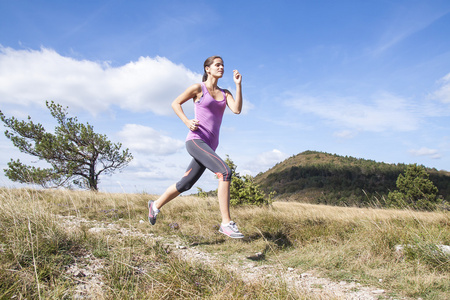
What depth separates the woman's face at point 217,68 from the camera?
13.8ft

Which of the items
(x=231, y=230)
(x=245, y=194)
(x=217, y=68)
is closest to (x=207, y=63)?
(x=217, y=68)

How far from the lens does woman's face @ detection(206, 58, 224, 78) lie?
4.20 meters

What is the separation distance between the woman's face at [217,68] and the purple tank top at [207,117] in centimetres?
25

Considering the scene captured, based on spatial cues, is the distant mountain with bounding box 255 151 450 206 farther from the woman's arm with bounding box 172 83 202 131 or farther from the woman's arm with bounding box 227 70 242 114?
the woman's arm with bounding box 172 83 202 131

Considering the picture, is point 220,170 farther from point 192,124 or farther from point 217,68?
point 217,68

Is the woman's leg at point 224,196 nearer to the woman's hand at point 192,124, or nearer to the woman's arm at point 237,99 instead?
the woman's hand at point 192,124

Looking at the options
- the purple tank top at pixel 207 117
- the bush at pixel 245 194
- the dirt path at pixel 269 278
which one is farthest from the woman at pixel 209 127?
the bush at pixel 245 194

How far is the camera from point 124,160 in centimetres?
2275

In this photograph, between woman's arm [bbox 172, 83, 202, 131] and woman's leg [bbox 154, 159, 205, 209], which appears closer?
woman's arm [bbox 172, 83, 202, 131]

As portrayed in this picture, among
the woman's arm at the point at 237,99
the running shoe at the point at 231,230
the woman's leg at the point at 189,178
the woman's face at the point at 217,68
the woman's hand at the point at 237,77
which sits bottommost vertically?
the running shoe at the point at 231,230

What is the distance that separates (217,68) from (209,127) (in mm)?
880

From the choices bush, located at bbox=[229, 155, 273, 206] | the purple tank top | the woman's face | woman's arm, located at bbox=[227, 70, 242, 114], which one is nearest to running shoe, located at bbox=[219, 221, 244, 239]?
the purple tank top

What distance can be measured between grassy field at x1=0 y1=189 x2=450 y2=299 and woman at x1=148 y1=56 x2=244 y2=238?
0.70 metres

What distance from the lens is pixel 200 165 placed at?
14.0 feet
